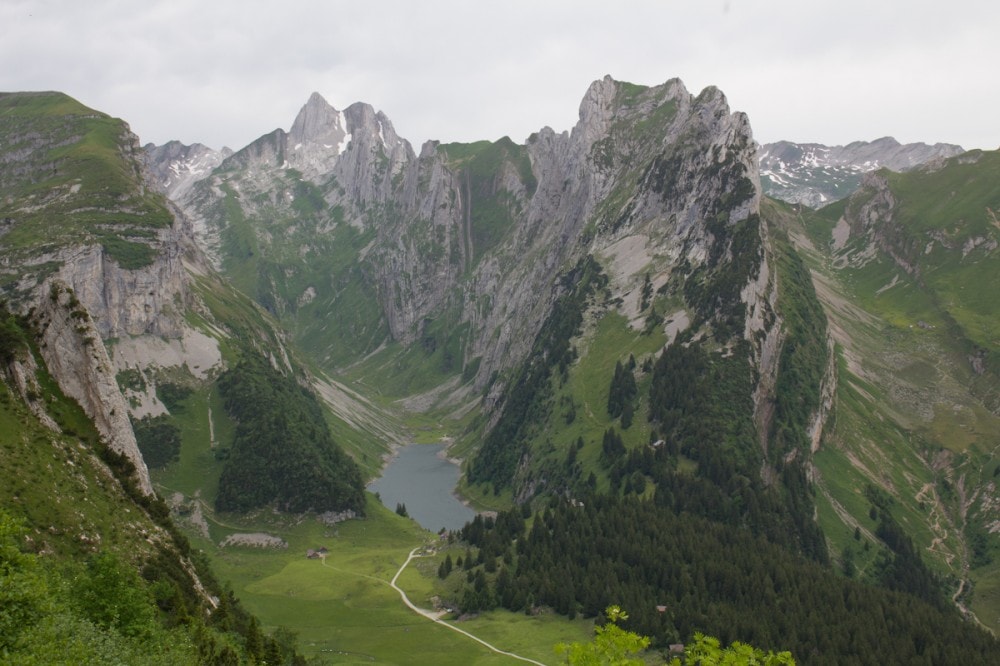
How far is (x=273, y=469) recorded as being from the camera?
7101 inches

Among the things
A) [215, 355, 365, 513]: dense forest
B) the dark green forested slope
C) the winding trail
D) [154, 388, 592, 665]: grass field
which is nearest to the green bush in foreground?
the dark green forested slope

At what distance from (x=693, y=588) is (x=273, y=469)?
98.6m

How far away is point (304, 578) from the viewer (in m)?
145

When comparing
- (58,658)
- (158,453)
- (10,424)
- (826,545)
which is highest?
(10,424)

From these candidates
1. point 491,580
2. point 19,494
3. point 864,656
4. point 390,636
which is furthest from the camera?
point 491,580

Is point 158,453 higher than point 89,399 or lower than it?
lower

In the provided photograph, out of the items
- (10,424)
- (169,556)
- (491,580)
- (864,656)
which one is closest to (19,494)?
(10,424)

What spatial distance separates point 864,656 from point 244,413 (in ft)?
455

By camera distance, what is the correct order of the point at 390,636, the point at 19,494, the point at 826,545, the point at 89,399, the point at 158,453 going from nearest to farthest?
1. the point at 19,494
2. the point at 89,399
3. the point at 390,636
4. the point at 826,545
5. the point at 158,453

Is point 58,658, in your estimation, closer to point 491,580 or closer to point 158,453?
point 491,580

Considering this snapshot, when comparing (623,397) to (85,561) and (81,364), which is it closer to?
(81,364)

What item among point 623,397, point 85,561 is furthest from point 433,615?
point 623,397

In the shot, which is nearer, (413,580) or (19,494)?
(19,494)

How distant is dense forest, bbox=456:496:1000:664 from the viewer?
10806 cm
